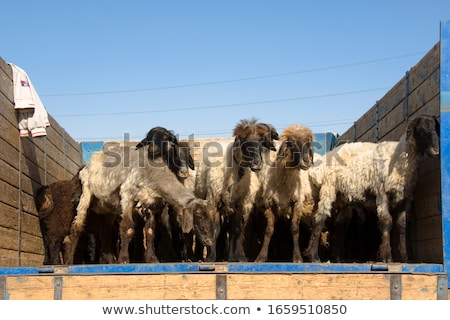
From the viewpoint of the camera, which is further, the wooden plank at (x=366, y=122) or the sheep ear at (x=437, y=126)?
the wooden plank at (x=366, y=122)

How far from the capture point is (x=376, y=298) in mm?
6066

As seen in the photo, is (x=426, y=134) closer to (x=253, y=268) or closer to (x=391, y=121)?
(x=391, y=121)

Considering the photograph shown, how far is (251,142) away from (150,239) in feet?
7.05

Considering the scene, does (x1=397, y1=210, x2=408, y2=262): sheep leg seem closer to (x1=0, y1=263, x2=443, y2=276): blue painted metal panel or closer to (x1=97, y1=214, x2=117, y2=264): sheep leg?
(x1=0, y1=263, x2=443, y2=276): blue painted metal panel

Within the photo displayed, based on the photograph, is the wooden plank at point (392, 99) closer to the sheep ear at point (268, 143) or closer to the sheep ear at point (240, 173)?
the sheep ear at point (268, 143)

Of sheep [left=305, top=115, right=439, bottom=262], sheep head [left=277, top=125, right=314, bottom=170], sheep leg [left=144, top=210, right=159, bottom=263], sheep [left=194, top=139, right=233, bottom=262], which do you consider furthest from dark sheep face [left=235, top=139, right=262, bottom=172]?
sheep leg [left=144, top=210, right=159, bottom=263]

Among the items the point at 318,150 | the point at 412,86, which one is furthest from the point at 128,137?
the point at 412,86

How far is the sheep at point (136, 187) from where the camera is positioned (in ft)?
30.4

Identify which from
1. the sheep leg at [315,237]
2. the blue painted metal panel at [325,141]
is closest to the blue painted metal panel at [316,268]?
the sheep leg at [315,237]

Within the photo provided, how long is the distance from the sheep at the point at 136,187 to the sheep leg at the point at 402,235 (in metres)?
2.63

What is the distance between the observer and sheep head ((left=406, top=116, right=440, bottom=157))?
305 inches

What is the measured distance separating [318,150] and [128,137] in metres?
3.93

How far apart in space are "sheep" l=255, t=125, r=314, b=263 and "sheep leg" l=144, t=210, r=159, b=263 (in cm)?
167

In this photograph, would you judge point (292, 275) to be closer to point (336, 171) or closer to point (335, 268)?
point (335, 268)
